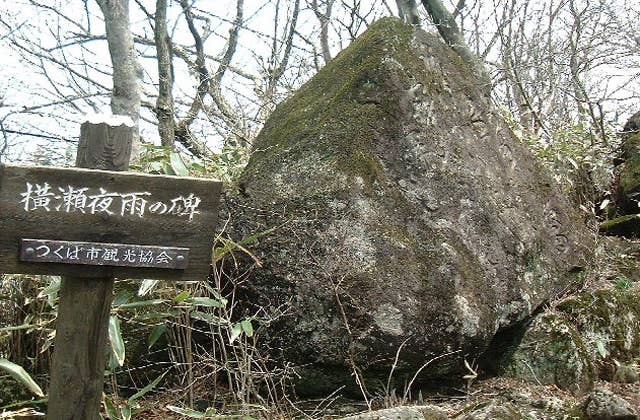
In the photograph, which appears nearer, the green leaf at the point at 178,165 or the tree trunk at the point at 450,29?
the green leaf at the point at 178,165

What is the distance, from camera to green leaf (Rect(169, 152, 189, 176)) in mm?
4008

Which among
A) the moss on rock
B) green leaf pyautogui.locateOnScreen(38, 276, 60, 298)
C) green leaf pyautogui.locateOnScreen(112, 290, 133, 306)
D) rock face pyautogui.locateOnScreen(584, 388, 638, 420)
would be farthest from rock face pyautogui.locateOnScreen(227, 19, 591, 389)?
the moss on rock

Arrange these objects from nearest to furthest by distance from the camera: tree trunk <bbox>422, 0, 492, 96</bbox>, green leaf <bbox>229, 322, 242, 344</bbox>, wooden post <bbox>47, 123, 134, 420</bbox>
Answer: wooden post <bbox>47, 123, 134, 420</bbox>, green leaf <bbox>229, 322, 242, 344</bbox>, tree trunk <bbox>422, 0, 492, 96</bbox>

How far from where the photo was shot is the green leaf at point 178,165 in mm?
4008

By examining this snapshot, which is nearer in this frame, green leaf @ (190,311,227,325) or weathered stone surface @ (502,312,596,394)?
green leaf @ (190,311,227,325)

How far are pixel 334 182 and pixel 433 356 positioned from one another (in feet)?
3.23

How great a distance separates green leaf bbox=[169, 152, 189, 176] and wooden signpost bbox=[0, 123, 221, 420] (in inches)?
64.1

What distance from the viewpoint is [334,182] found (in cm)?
343

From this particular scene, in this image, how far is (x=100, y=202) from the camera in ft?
7.36

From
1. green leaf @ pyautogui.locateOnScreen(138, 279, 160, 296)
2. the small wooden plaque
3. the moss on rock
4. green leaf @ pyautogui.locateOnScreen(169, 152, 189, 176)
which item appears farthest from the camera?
the moss on rock

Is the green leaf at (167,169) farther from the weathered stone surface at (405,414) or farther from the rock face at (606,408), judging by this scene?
the rock face at (606,408)

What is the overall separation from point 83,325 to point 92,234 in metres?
0.33

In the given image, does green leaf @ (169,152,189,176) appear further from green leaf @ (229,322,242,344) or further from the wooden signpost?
the wooden signpost

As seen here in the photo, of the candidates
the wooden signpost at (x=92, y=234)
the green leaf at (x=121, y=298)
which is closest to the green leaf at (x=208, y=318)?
the green leaf at (x=121, y=298)
